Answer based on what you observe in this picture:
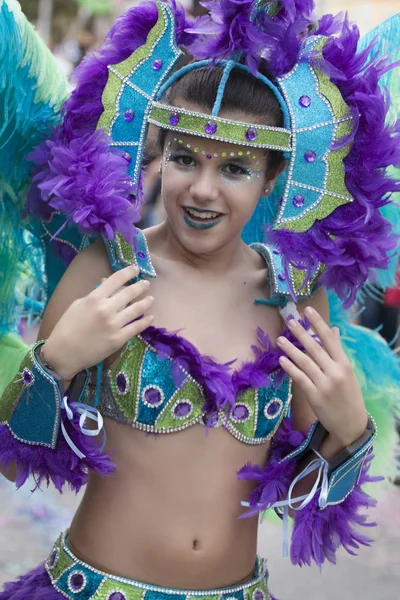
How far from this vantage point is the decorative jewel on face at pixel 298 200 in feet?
6.31

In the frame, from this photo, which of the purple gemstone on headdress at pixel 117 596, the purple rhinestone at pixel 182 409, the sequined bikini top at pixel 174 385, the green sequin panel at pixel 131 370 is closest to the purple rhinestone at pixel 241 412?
the sequined bikini top at pixel 174 385

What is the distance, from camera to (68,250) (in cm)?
211

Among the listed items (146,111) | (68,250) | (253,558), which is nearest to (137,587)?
(253,558)

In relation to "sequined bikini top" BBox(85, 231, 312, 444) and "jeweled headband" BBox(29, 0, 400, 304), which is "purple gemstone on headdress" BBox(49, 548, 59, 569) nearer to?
"sequined bikini top" BBox(85, 231, 312, 444)

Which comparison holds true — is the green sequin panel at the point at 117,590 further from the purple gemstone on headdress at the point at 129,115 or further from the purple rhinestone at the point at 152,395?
the purple gemstone on headdress at the point at 129,115

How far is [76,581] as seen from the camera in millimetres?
1875

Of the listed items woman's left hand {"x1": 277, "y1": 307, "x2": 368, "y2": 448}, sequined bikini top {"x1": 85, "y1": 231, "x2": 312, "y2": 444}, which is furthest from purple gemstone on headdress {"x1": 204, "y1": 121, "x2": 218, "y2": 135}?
woman's left hand {"x1": 277, "y1": 307, "x2": 368, "y2": 448}

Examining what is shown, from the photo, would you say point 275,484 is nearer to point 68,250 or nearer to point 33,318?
point 68,250

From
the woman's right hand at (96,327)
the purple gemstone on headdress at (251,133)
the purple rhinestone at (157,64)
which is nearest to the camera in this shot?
the woman's right hand at (96,327)

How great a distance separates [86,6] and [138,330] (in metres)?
11.0

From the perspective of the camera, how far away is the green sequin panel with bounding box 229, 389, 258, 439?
1879mm

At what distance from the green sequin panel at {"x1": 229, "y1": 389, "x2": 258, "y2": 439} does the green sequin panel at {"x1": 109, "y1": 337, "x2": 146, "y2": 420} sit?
213 mm

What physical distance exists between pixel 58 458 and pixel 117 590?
0.99 ft

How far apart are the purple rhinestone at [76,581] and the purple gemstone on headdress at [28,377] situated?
44cm
